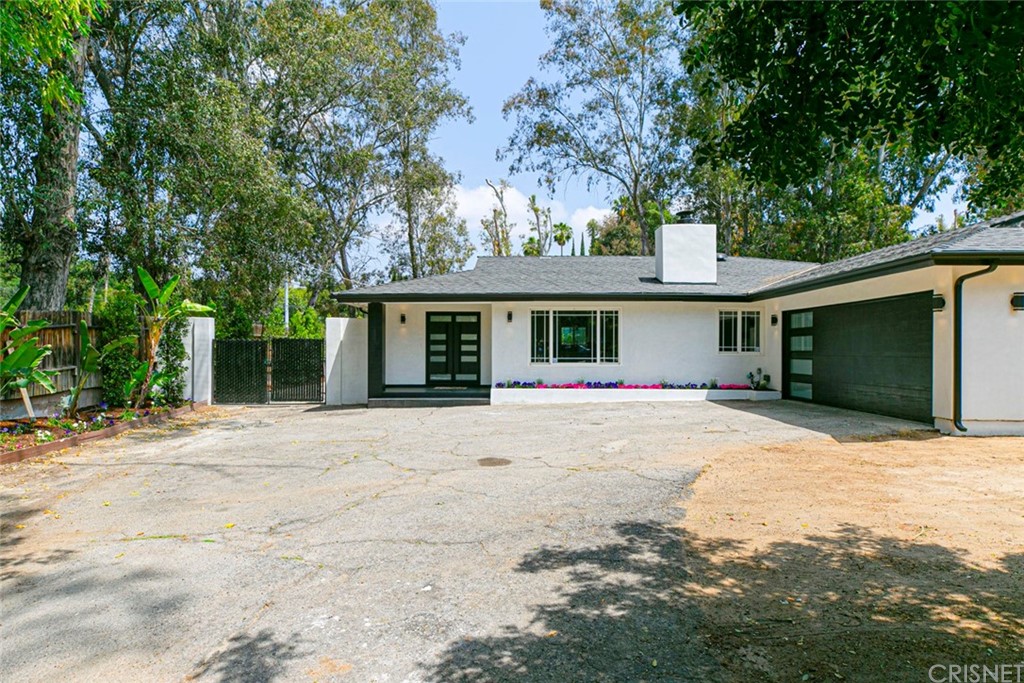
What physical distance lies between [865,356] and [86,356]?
1365cm

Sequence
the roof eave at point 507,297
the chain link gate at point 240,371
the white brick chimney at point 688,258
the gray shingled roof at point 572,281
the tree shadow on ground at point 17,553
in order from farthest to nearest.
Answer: the white brick chimney at point 688,258
the chain link gate at point 240,371
the gray shingled roof at point 572,281
the roof eave at point 507,297
the tree shadow on ground at point 17,553

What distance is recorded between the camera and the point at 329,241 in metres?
24.0

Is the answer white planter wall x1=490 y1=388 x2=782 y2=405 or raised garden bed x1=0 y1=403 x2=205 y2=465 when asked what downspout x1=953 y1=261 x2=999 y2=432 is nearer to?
white planter wall x1=490 y1=388 x2=782 y2=405

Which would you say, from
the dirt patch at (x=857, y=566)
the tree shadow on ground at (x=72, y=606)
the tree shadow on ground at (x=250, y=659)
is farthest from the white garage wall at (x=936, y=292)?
the tree shadow on ground at (x=72, y=606)

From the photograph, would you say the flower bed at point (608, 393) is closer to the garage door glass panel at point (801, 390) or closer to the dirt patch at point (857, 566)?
the garage door glass panel at point (801, 390)

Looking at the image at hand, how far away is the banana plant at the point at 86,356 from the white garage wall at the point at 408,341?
614 centimetres

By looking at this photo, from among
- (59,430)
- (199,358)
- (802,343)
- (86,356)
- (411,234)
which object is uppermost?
(411,234)

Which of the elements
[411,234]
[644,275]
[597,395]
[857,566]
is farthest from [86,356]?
[411,234]

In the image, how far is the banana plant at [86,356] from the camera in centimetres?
939

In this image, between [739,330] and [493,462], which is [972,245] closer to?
[739,330]

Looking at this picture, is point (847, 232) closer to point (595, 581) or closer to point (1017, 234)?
point (1017, 234)

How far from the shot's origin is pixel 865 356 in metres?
10.6

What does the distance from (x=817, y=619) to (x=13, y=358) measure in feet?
32.6

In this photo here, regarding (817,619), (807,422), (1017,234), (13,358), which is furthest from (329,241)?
(817,619)
